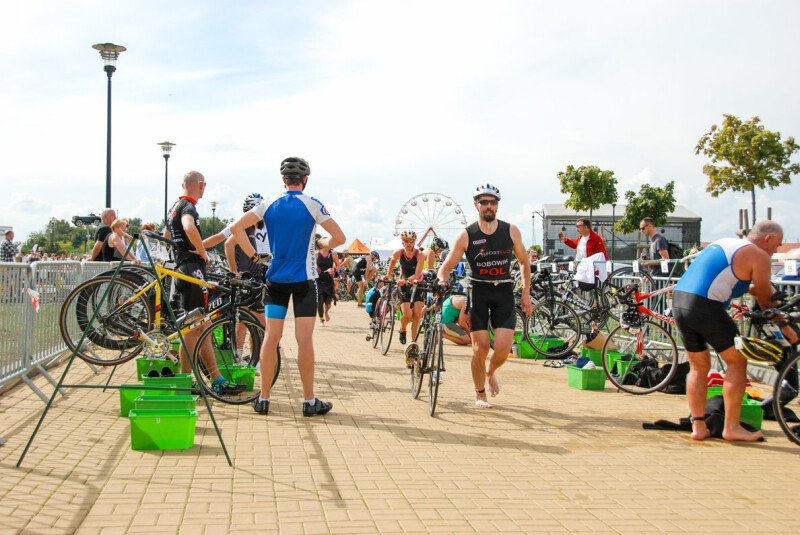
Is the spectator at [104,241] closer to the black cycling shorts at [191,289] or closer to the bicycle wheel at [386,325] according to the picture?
the bicycle wheel at [386,325]

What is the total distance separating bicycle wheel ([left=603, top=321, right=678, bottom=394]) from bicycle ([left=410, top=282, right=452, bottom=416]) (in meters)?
2.24

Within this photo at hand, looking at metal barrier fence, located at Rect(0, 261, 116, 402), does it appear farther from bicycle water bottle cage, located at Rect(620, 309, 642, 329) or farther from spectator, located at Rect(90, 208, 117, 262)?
bicycle water bottle cage, located at Rect(620, 309, 642, 329)

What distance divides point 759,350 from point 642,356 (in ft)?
9.38

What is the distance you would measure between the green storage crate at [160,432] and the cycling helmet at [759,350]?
4.29 m

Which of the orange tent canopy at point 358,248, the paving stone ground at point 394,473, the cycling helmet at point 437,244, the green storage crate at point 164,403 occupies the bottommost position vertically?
the paving stone ground at point 394,473

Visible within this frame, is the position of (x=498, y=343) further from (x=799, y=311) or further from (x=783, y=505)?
(x=783, y=505)

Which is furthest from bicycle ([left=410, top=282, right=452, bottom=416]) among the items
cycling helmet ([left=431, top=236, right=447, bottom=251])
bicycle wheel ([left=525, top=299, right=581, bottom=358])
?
bicycle wheel ([left=525, top=299, right=581, bottom=358])

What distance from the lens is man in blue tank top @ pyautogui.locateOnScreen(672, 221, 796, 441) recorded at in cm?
659

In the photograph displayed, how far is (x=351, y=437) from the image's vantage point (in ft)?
21.1

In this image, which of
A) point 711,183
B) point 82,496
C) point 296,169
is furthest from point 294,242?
point 711,183

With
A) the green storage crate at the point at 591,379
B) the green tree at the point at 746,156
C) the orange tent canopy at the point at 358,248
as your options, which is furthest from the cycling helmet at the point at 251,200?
the orange tent canopy at the point at 358,248

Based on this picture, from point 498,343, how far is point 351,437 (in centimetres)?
200

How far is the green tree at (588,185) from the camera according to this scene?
6588cm

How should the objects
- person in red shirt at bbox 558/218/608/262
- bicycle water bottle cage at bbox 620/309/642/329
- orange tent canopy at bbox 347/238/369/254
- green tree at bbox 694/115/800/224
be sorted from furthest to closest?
1. orange tent canopy at bbox 347/238/369/254
2. green tree at bbox 694/115/800/224
3. person in red shirt at bbox 558/218/608/262
4. bicycle water bottle cage at bbox 620/309/642/329
